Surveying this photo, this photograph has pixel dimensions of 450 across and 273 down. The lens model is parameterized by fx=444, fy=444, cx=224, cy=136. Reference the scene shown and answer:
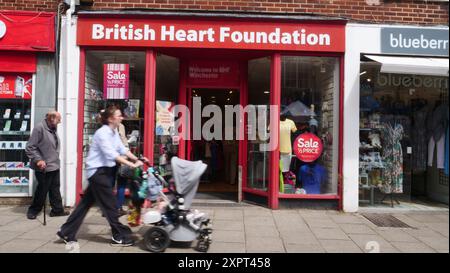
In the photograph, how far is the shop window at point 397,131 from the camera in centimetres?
852

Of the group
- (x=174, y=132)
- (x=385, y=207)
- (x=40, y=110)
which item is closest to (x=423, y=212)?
(x=385, y=207)

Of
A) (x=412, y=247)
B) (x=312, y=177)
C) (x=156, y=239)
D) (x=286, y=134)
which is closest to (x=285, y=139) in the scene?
(x=286, y=134)

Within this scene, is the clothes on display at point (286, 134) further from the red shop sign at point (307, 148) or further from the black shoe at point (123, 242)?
the black shoe at point (123, 242)

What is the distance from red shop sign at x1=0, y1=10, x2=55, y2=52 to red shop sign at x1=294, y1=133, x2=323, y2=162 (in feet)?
15.9

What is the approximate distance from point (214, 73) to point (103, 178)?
4.18 m

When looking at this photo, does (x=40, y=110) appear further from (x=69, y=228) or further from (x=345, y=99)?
(x=345, y=99)

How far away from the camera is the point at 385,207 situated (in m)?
8.47

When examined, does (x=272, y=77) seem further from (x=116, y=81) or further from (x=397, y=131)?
(x=116, y=81)

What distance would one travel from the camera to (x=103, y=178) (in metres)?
5.52

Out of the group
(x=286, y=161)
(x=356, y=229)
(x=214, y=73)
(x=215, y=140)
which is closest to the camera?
(x=356, y=229)

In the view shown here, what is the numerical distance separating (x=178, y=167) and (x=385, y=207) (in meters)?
4.82

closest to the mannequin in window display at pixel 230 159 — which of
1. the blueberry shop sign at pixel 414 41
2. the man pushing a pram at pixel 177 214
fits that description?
the blueberry shop sign at pixel 414 41

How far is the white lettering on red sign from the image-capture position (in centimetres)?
805

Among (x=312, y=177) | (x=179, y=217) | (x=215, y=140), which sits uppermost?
(x=215, y=140)
